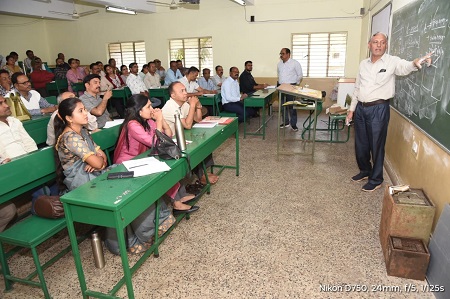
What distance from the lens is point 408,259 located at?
2.12m

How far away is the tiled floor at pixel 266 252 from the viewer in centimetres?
211

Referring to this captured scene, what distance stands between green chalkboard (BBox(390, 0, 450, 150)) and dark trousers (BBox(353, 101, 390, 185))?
262 mm

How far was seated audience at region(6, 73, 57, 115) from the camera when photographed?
13.2ft

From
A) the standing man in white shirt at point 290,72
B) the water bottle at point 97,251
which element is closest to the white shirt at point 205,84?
the standing man in white shirt at point 290,72

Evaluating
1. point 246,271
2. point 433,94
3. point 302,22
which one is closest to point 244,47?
point 302,22

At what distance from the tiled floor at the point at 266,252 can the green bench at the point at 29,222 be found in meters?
0.14

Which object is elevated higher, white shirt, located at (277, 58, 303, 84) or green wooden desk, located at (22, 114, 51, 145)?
white shirt, located at (277, 58, 303, 84)

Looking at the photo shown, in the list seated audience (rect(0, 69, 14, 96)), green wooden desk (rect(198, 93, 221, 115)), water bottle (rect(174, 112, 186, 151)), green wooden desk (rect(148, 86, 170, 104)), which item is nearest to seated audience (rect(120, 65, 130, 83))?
green wooden desk (rect(148, 86, 170, 104))

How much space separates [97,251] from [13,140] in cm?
133

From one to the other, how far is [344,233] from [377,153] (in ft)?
3.55

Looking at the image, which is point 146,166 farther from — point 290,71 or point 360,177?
point 290,71

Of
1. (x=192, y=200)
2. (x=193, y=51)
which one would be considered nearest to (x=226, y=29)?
(x=193, y=51)

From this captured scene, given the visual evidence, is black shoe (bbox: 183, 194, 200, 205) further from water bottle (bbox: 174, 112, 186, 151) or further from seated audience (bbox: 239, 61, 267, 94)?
seated audience (bbox: 239, 61, 267, 94)

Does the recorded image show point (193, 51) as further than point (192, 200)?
Yes
